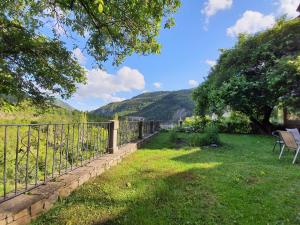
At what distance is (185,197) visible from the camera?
3975 millimetres

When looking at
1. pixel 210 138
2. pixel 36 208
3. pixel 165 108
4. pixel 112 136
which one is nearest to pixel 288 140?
pixel 210 138

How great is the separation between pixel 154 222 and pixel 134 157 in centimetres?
430

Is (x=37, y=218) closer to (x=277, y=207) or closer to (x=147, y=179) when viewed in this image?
(x=147, y=179)

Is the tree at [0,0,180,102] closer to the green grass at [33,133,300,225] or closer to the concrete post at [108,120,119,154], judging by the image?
the concrete post at [108,120,119,154]

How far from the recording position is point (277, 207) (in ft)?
11.8

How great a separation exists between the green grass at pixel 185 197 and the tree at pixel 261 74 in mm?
8674

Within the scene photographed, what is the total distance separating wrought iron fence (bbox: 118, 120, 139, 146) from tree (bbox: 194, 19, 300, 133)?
6797 mm

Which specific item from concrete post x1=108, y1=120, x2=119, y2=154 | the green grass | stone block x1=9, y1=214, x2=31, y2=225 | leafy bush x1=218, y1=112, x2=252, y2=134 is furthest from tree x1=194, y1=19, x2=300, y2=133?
stone block x1=9, y1=214, x2=31, y2=225

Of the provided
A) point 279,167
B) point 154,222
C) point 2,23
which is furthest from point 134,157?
point 2,23

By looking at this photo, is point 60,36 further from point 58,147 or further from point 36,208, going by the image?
point 36,208

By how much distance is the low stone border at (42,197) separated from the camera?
9.13 feet

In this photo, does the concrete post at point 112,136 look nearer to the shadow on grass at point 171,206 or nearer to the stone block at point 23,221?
the shadow on grass at point 171,206

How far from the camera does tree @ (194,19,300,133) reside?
13672 mm

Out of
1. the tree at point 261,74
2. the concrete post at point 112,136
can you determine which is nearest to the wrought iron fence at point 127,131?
the concrete post at point 112,136
